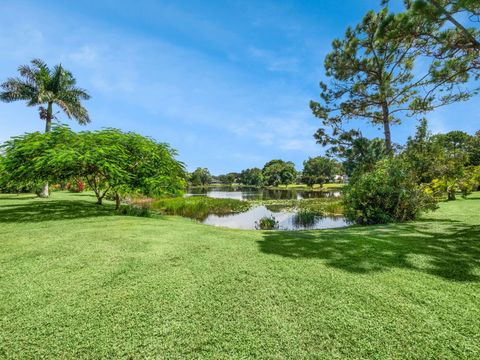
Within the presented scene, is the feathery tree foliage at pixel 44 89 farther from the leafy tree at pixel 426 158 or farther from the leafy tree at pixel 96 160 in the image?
the leafy tree at pixel 426 158

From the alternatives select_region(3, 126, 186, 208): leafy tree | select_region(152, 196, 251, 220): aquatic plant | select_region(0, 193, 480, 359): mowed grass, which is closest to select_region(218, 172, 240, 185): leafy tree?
select_region(152, 196, 251, 220): aquatic plant

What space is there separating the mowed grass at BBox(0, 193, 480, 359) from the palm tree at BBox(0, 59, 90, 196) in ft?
65.1

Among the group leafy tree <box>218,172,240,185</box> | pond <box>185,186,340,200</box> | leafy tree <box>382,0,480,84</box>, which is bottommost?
pond <box>185,186,340,200</box>

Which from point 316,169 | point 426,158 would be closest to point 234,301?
point 426,158

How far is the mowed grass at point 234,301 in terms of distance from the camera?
7.43 feet

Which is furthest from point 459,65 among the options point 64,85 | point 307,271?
point 64,85

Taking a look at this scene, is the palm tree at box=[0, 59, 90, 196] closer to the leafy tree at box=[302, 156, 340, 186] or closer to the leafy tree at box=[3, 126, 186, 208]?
the leafy tree at box=[3, 126, 186, 208]

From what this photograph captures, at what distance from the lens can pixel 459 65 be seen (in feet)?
25.2

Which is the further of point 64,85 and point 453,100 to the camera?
point 64,85

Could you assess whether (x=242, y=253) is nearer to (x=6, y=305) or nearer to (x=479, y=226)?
(x=6, y=305)

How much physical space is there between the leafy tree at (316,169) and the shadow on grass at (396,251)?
253 feet

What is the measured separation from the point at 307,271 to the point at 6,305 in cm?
407

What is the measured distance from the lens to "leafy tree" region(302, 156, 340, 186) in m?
81.4

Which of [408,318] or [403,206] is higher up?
[403,206]
